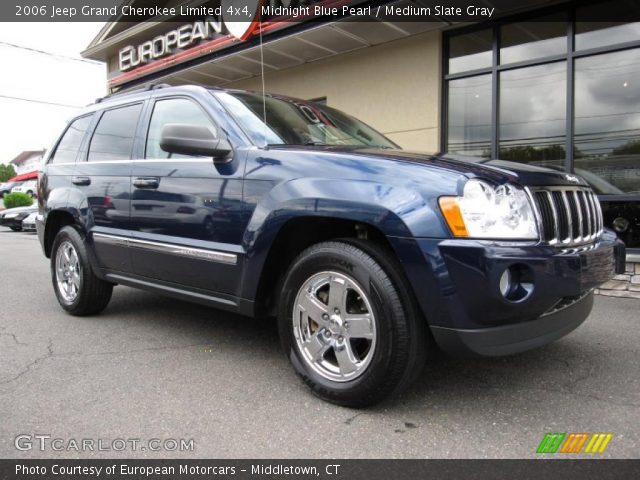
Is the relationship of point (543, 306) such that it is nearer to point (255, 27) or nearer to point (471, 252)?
point (471, 252)

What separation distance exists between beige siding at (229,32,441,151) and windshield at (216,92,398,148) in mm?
4156

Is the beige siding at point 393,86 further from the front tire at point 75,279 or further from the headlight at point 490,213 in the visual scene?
the headlight at point 490,213

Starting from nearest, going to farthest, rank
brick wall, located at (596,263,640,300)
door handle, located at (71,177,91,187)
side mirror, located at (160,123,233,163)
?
side mirror, located at (160,123,233,163), door handle, located at (71,177,91,187), brick wall, located at (596,263,640,300)

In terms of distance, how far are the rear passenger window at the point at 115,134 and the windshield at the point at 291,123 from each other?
3.22ft

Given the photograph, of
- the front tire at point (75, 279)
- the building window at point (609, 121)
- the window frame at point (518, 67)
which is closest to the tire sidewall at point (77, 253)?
the front tire at point (75, 279)

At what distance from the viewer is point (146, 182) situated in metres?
3.64

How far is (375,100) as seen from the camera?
855 centimetres

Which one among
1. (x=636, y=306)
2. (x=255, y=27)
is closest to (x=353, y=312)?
(x=636, y=306)

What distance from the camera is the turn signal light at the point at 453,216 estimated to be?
7.63 feet

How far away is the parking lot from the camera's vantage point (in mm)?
2336

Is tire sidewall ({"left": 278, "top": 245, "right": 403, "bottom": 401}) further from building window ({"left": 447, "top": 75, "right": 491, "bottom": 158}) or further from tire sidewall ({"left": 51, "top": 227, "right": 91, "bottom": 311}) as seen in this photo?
building window ({"left": 447, "top": 75, "right": 491, "bottom": 158})

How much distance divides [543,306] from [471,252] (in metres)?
0.47

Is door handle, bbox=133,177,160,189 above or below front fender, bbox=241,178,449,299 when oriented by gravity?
above
